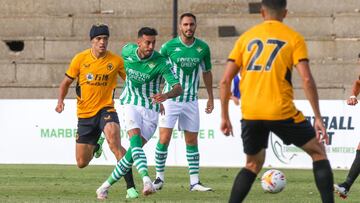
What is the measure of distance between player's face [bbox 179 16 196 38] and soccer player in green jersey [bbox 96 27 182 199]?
72 cm

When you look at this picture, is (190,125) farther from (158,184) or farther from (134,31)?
(134,31)

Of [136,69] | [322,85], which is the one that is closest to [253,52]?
[136,69]

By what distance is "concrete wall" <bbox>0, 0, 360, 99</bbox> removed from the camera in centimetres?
2706

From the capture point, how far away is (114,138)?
13414 millimetres

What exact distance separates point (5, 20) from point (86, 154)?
15593mm

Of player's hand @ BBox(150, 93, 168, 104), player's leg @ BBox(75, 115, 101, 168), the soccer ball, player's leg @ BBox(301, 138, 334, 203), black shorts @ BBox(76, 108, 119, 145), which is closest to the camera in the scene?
player's leg @ BBox(301, 138, 334, 203)

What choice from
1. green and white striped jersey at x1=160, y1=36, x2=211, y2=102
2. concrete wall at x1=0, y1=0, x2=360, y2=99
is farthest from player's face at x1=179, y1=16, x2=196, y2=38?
concrete wall at x1=0, y1=0, x2=360, y2=99

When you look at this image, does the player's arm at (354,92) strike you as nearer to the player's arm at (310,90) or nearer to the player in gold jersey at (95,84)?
the player in gold jersey at (95,84)

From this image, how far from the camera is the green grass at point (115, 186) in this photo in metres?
12.9

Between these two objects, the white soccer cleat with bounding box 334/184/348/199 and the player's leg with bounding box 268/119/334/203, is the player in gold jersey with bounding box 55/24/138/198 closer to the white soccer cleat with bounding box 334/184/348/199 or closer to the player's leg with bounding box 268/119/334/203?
the white soccer cleat with bounding box 334/184/348/199

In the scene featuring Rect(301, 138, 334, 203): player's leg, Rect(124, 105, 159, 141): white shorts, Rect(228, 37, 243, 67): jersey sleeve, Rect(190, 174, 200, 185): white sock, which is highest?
Rect(228, 37, 243, 67): jersey sleeve

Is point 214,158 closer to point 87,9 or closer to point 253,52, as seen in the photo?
point 87,9

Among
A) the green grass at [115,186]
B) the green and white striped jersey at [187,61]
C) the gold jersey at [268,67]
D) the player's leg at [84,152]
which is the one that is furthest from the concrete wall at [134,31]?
A: the gold jersey at [268,67]

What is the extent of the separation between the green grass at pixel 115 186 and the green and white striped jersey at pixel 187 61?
4.48 ft
